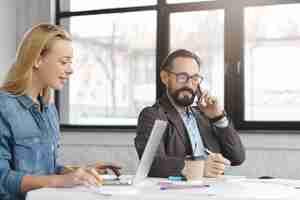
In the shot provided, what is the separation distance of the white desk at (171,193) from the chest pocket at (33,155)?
268 millimetres

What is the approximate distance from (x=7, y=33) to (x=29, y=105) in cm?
228

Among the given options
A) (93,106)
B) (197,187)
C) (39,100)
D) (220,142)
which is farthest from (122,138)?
(197,187)

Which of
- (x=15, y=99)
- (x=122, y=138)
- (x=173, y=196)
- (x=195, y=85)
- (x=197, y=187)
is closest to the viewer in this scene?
(x=173, y=196)

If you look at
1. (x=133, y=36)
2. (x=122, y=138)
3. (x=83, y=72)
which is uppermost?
(x=133, y=36)

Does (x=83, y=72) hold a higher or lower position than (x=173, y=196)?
higher

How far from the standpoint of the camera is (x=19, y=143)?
1.69m

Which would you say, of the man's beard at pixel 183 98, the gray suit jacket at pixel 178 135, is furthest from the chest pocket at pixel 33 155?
the man's beard at pixel 183 98

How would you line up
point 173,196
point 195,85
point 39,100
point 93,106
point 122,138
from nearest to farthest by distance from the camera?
→ point 173,196 < point 39,100 < point 195,85 < point 122,138 < point 93,106

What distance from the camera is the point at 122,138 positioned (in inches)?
139

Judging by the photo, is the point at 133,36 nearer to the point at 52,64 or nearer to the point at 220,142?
the point at 220,142

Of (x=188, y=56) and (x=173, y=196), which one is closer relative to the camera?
(x=173, y=196)

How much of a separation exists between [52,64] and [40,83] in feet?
0.33

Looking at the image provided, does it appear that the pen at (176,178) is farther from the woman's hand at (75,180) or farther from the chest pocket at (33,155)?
the chest pocket at (33,155)

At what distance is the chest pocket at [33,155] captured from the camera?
66.9 inches
